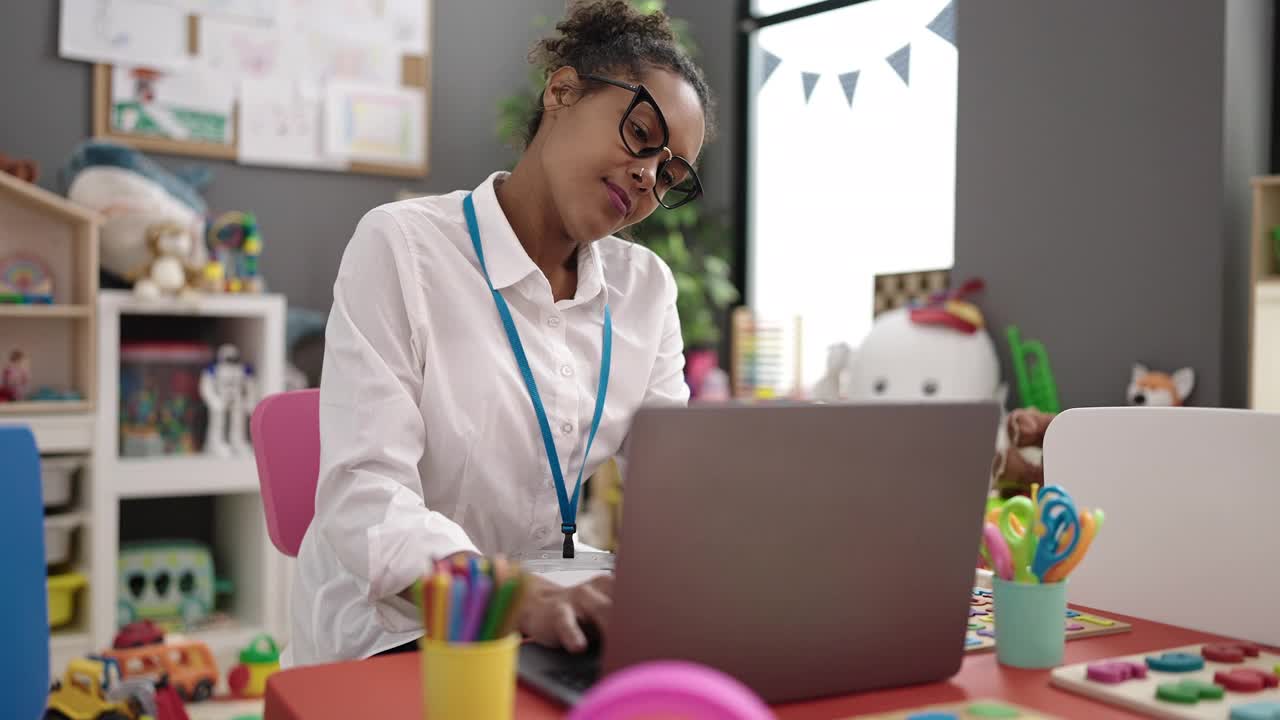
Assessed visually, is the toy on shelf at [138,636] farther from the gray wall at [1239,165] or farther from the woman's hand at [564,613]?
the gray wall at [1239,165]

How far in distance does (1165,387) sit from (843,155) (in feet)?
4.98

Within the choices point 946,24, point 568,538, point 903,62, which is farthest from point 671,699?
point 903,62

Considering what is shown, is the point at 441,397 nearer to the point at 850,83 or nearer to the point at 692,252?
the point at 850,83

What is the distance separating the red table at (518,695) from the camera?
2.10 ft

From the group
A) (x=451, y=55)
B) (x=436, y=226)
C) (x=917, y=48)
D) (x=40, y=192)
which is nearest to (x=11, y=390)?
(x=40, y=192)

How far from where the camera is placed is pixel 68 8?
3230 millimetres

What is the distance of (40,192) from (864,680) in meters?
2.77

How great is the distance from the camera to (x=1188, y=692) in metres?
0.66

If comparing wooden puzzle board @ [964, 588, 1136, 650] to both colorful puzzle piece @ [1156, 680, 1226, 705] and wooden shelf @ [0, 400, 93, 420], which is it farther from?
wooden shelf @ [0, 400, 93, 420]

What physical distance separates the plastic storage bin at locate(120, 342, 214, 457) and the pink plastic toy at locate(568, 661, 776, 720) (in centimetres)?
284

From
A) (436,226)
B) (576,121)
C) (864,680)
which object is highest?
(576,121)

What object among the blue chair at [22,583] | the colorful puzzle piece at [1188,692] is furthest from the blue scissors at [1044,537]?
the blue chair at [22,583]

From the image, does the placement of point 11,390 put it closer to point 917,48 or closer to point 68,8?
point 68,8

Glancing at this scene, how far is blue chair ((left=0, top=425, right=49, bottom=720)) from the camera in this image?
119 cm
